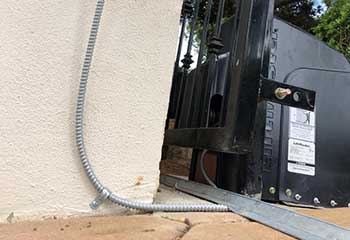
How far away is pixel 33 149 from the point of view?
0.69 m

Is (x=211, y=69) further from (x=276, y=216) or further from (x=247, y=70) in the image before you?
(x=276, y=216)

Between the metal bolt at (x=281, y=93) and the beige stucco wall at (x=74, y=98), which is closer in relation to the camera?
the beige stucco wall at (x=74, y=98)

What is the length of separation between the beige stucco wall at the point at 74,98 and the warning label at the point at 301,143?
0.53m

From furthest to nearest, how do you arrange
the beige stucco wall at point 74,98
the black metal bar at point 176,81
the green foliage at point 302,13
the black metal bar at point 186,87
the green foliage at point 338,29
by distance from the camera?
the green foliage at point 302,13 → the green foliage at point 338,29 → the black metal bar at point 176,81 → the black metal bar at point 186,87 → the beige stucco wall at point 74,98

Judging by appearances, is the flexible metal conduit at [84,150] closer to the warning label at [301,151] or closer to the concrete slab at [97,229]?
the concrete slab at [97,229]

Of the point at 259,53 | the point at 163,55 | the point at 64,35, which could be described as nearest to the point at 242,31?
the point at 259,53

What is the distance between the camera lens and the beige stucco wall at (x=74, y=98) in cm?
68

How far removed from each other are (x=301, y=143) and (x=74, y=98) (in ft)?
2.57

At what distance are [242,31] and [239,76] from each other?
0.47ft

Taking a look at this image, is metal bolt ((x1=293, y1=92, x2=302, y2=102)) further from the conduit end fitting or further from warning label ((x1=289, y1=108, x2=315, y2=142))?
the conduit end fitting

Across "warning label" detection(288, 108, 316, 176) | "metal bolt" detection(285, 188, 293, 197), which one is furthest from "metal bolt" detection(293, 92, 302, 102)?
"metal bolt" detection(285, 188, 293, 197)

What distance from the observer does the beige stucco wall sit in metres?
0.68

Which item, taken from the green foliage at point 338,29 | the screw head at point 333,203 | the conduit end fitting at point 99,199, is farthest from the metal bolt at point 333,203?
the green foliage at point 338,29

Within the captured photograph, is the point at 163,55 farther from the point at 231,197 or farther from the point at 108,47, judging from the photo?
→ the point at 231,197
